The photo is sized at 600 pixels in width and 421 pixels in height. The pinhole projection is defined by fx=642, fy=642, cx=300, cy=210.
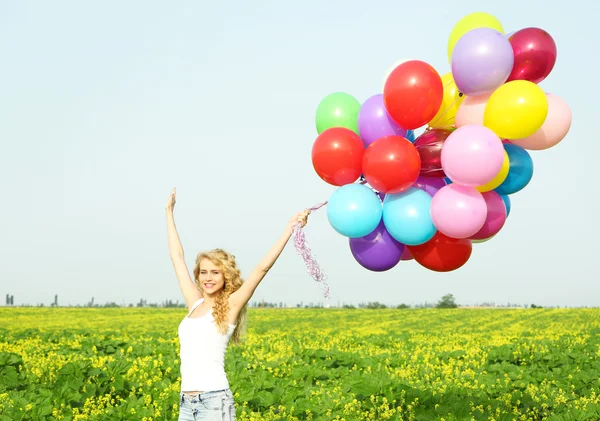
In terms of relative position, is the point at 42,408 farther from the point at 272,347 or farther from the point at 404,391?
the point at 272,347

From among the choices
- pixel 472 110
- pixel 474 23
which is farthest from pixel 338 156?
pixel 474 23

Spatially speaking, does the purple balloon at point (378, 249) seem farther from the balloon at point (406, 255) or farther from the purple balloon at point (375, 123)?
the purple balloon at point (375, 123)

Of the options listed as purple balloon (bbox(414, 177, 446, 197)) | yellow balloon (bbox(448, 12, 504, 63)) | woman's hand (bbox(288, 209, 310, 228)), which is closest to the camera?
woman's hand (bbox(288, 209, 310, 228))

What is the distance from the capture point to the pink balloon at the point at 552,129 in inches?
200

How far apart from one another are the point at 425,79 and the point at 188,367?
272 cm

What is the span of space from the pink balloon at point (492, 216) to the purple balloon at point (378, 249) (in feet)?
2.19

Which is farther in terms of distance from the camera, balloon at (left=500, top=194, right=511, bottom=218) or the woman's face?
balloon at (left=500, top=194, right=511, bottom=218)

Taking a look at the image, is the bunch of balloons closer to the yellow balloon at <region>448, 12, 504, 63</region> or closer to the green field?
the yellow balloon at <region>448, 12, 504, 63</region>

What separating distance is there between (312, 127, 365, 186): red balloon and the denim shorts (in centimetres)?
200

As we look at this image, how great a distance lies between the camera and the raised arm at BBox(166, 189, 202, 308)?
4.55 meters

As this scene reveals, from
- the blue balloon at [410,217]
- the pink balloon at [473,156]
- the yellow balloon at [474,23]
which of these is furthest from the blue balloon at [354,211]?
the yellow balloon at [474,23]

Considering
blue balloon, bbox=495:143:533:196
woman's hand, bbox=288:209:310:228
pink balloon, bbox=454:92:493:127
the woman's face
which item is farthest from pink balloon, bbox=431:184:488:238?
the woman's face

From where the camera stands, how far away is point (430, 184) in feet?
17.1

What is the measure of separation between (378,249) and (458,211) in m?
0.75
